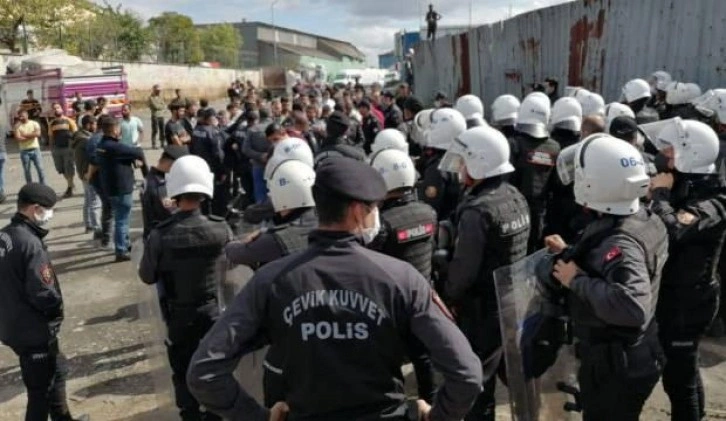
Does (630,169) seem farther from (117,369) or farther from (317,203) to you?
(117,369)

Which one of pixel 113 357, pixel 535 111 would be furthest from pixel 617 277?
pixel 113 357

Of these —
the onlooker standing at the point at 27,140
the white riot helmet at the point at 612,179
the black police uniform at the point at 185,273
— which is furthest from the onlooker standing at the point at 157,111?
the white riot helmet at the point at 612,179

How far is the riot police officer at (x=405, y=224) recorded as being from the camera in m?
3.76

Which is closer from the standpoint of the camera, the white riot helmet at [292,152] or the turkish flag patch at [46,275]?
the turkish flag patch at [46,275]

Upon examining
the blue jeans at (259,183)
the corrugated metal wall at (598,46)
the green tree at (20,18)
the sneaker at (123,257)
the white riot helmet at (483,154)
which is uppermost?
the green tree at (20,18)

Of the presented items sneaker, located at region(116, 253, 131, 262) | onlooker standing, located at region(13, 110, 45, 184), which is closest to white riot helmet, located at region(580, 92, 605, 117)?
sneaker, located at region(116, 253, 131, 262)

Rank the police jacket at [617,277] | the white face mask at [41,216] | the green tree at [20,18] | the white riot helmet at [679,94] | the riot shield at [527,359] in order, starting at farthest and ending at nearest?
the green tree at [20,18] < the white riot helmet at [679,94] < the white face mask at [41,216] < the riot shield at [527,359] < the police jacket at [617,277]

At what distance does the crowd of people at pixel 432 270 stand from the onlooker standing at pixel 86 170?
367cm

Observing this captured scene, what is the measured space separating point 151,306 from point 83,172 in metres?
5.52

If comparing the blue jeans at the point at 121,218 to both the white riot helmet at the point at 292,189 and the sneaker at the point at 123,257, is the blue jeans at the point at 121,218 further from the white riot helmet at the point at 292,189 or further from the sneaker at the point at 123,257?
the white riot helmet at the point at 292,189

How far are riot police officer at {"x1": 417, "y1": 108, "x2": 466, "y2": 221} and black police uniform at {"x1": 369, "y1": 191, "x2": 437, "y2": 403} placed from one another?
3.89ft

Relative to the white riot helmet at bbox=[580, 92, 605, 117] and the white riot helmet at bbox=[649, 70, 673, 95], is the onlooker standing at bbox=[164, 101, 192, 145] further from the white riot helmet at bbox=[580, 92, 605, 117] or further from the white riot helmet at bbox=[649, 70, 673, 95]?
the white riot helmet at bbox=[649, 70, 673, 95]

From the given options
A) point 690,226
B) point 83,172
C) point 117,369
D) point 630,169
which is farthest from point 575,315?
point 83,172

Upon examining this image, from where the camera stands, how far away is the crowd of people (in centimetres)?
204
